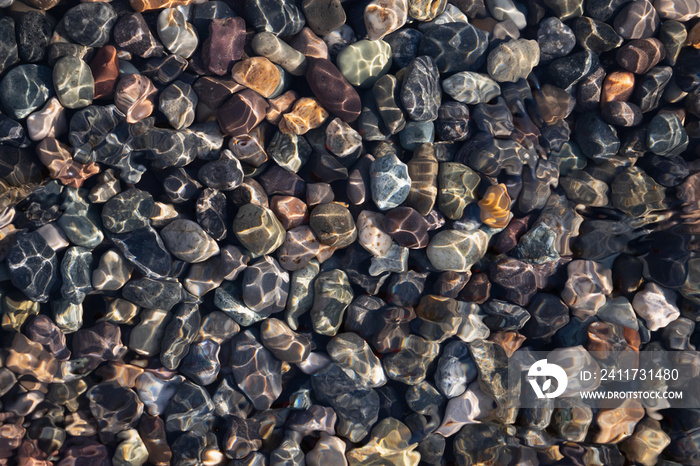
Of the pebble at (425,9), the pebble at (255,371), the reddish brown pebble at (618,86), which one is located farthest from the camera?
the reddish brown pebble at (618,86)

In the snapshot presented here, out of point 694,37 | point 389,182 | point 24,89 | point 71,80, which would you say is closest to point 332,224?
point 389,182

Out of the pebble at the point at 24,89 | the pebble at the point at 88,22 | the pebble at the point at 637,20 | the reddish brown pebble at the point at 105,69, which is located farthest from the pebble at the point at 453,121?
the pebble at the point at 24,89

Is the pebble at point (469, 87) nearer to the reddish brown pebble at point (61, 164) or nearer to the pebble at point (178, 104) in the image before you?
the pebble at point (178, 104)

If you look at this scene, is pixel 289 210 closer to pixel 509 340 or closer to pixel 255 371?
pixel 255 371

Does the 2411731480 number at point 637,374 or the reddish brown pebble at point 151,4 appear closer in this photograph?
the reddish brown pebble at point 151,4

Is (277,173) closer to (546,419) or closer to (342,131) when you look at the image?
(342,131)

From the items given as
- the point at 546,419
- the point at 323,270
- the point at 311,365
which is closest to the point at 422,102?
the point at 323,270
